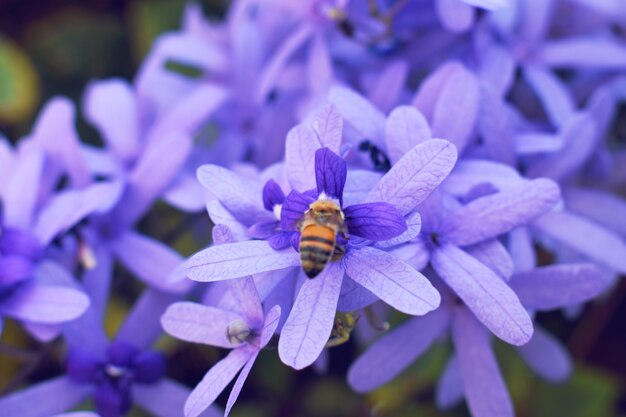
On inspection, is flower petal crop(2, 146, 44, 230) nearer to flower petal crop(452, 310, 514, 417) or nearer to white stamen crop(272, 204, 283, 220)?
white stamen crop(272, 204, 283, 220)

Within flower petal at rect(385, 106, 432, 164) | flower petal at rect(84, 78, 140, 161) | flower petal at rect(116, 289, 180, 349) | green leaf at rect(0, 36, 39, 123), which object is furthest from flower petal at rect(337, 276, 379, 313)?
green leaf at rect(0, 36, 39, 123)

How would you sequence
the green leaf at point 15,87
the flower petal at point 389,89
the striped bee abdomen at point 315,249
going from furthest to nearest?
1. the green leaf at point 15,87
2. the flower petal at point 389,89
3. the striped bee abdomen at point 315,249

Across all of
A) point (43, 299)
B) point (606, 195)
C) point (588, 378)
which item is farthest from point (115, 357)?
point (588, 378)

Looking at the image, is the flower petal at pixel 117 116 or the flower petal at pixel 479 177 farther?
the flower petal at pixel 117 116

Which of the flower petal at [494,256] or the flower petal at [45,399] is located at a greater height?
the flower petal at [494,256]

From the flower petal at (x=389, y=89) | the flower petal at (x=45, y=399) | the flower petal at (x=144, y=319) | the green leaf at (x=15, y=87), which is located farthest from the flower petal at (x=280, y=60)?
the green leaf at (x=15, y=87)

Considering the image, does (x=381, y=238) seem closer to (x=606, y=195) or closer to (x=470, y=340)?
(x=470, y=340)

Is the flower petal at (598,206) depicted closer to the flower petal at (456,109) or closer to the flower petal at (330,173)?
the flower petal at (456,109)
